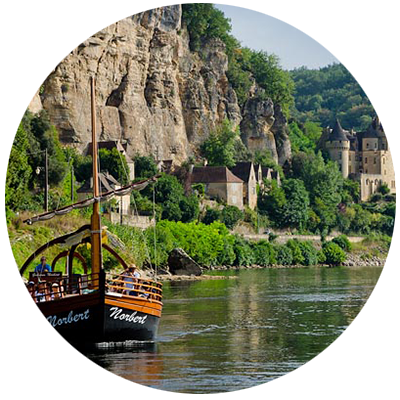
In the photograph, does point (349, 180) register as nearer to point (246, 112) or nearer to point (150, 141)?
point (246, 112)

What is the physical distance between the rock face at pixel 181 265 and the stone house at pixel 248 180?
40313 millimetres

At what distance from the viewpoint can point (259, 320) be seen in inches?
1490

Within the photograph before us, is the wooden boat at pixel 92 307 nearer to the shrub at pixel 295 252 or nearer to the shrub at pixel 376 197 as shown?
the shrub at pixel 295 252

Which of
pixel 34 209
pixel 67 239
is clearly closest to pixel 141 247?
pixel 34 209

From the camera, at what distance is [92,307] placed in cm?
2759

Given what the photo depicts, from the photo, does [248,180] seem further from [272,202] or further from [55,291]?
[55,291]

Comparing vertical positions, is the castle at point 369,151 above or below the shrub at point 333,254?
above

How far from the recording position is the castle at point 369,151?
152375 millimetres

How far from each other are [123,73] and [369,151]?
64.2 meters

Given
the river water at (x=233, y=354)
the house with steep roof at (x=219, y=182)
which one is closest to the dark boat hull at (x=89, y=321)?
the river water at (x=233, y=354)

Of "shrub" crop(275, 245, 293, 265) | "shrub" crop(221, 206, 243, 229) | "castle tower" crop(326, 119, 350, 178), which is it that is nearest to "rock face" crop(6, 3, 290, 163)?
"shrub" crop(221, 206, 243, 229)

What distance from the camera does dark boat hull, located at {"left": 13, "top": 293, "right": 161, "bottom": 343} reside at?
1088 inches

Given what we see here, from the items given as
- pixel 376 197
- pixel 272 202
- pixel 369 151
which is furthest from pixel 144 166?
pixel 369 151

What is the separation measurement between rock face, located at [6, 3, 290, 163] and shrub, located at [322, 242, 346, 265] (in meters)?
18.4
